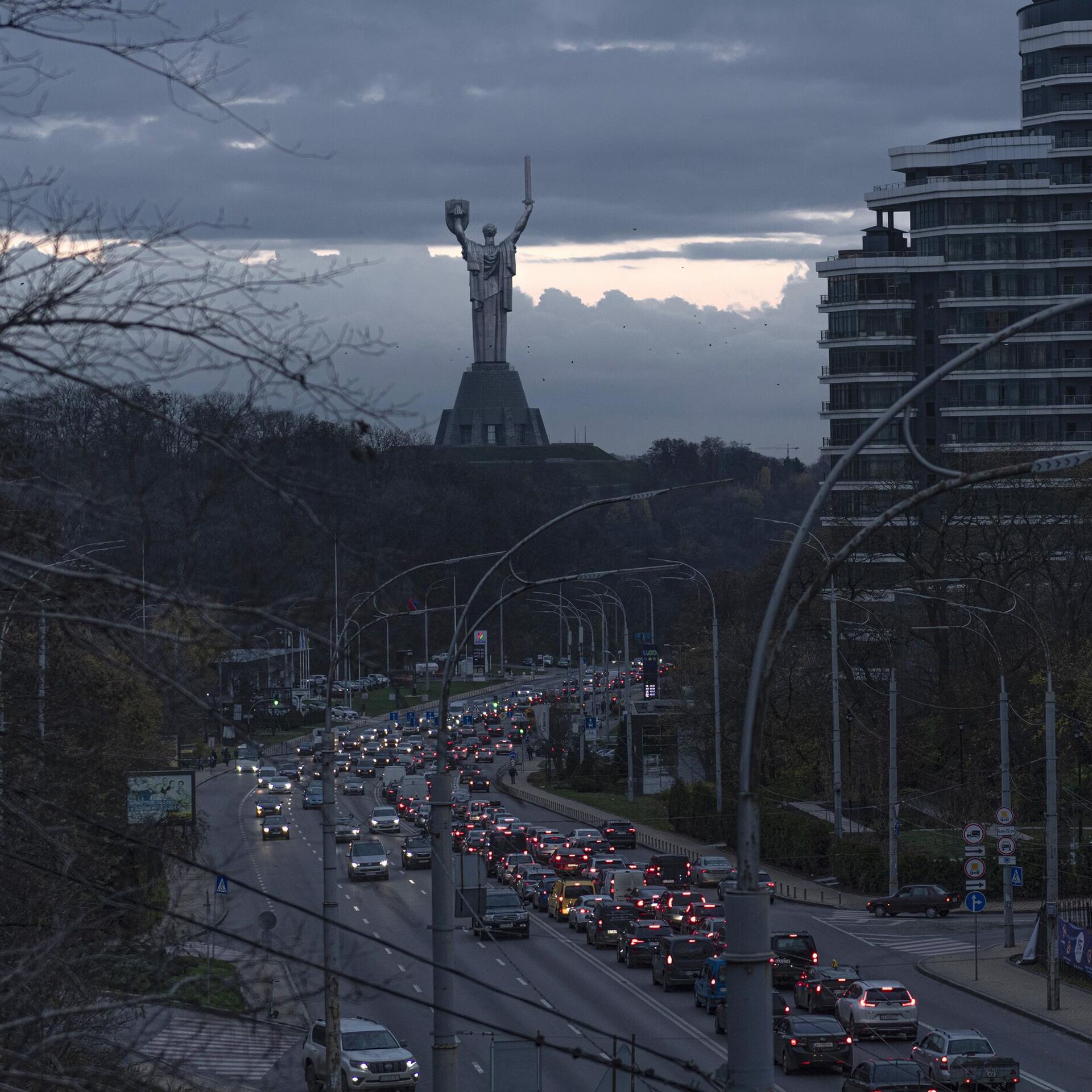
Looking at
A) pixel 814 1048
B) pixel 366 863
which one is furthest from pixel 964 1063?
pixel 366 863

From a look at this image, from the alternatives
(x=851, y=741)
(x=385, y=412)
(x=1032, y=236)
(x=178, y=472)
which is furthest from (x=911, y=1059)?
(x=1032, y=236)

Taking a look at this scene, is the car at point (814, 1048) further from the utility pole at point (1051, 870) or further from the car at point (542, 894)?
the car at point (542, 894)

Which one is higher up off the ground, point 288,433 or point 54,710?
point 288,433

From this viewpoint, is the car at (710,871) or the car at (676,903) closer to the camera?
the car at (676,903)

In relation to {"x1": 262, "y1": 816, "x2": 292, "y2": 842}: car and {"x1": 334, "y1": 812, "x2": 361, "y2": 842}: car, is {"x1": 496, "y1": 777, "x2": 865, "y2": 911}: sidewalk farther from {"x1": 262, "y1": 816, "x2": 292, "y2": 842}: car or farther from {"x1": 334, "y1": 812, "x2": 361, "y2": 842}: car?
{"x1": 262, "y1": 816, "x2": 292, "y2": 842}: car

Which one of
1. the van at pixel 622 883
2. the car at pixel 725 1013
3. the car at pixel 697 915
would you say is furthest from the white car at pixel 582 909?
the car at pixel 725 1013

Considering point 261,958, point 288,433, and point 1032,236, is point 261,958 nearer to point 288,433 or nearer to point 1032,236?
point 288,433
